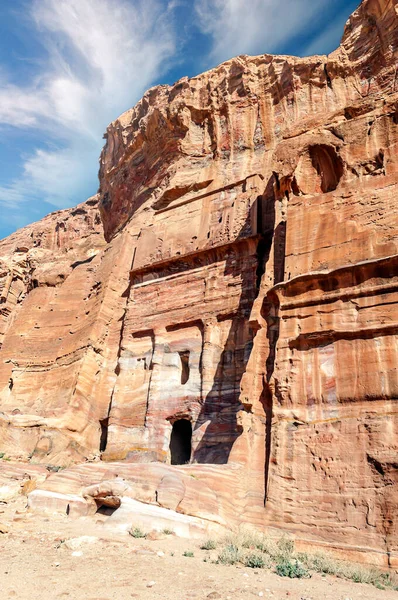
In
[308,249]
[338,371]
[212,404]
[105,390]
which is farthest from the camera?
[105,390]

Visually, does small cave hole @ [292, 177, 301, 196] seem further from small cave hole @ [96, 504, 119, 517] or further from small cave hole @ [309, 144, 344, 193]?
small cave hole @ [96, 504, 119, 517]

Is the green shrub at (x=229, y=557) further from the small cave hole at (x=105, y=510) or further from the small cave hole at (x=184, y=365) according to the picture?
the small cave hole at (x=184, y=365)

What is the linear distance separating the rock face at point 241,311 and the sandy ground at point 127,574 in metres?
1.93

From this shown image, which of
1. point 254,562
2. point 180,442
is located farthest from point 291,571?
point 180,442

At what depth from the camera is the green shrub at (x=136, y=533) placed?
8.97m

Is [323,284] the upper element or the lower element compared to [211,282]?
lower

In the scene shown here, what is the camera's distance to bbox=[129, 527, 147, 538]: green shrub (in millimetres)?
8969

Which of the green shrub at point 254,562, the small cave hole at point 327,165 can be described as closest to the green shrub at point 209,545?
the green shrub at point 254,562

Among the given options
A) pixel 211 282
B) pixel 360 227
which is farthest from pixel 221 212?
pixel 360 227

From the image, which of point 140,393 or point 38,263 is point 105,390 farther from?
→ point 38,263

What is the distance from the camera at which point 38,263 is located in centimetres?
3506

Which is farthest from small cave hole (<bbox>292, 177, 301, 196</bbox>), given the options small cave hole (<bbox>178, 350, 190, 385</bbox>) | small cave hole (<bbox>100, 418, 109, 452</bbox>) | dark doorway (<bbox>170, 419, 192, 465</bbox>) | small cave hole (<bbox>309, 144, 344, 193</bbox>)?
small cave hole (<bbox>100, 418, 109, 452</bbox>)

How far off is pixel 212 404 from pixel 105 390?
6587mm

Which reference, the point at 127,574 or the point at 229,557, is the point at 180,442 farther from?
the point at 127,574
